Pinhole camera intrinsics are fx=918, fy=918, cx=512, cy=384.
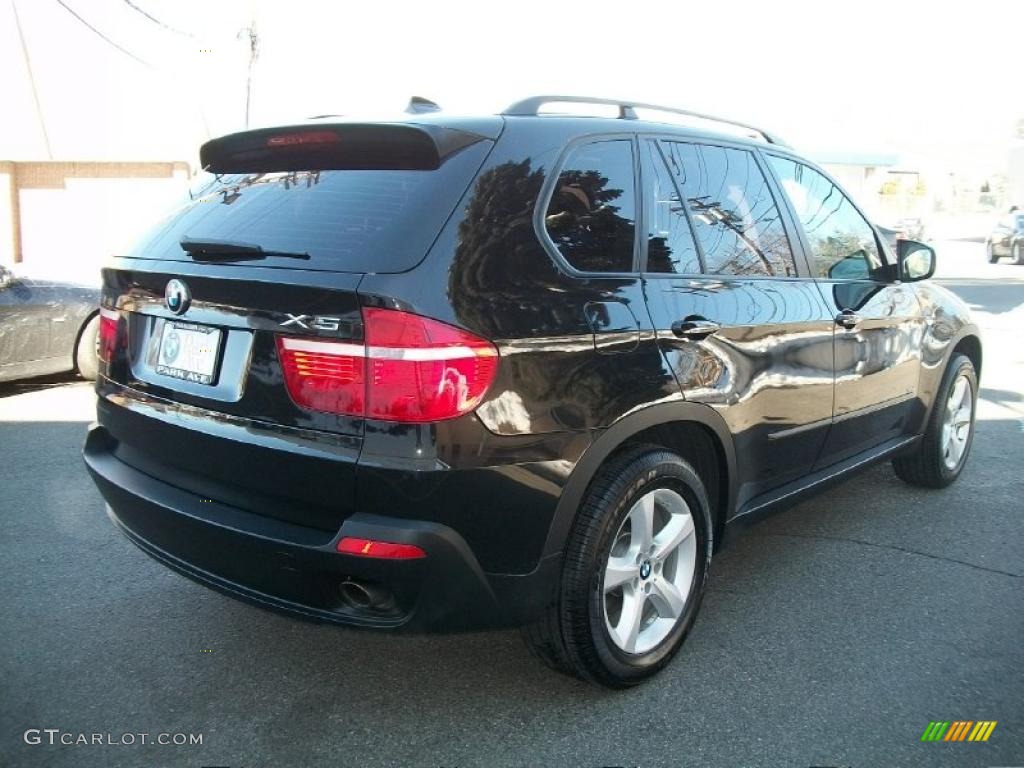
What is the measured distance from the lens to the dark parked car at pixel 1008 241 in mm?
26000

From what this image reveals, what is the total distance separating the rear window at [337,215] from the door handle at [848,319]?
6.29 feet

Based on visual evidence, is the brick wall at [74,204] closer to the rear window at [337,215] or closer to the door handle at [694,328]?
the rear window at [337,215]

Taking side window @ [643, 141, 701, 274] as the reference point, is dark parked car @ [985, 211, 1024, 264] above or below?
below

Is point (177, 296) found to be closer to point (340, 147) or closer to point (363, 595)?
point (340, 147)

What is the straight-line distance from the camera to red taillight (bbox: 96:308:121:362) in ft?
10.2

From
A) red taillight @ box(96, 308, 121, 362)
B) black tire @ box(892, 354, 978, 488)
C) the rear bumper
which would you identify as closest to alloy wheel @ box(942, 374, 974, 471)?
black tire @ box(892, 354, 978, 488)

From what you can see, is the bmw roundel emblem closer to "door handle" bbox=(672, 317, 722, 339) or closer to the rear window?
the rear window

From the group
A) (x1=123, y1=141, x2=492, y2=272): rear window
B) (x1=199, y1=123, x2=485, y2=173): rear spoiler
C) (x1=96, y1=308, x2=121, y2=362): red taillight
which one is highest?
(x1=199, y1=123, x2=485, y2=173): rear spoiler

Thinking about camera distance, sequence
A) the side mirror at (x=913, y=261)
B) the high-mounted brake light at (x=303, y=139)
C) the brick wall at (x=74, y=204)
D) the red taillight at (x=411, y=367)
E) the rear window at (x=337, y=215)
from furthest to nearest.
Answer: the brick wall at (x=74, y=204), the side mirror at (x=913, y=261), the high-mounted brake light at (x=303, y=139), the rear window at (x=337, y=215), the red taillight at (x=411, y=367)

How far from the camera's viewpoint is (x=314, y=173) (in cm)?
287

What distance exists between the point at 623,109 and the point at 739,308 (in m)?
0.83

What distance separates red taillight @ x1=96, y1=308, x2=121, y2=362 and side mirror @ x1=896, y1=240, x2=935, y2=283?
349cm

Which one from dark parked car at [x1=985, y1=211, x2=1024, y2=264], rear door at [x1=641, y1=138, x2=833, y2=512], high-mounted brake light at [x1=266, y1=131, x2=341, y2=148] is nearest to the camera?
high-mounted brake light at [x1=266, y1=131, x2=341, y2=148]

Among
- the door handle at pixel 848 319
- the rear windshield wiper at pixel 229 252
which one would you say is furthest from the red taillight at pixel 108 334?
the door handle at pixel 848 319
